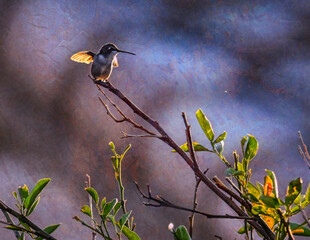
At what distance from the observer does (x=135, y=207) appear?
1.02 metres

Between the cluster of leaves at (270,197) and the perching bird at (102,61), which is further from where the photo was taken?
the perching bird at (102,61)

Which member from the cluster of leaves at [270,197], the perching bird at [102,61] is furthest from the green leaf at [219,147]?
the perching bird at [102,61]

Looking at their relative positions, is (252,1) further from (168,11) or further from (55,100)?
(55,100)

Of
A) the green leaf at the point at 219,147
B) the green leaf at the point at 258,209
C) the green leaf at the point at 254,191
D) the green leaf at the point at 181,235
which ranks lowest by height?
the green leaf at the point at 181,235

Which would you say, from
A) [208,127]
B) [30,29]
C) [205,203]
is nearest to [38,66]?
[30,29]

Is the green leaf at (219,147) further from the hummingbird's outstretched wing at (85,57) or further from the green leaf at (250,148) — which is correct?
the hummingbird's outstretched wing at (85,57)

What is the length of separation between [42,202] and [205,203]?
1.40 feet

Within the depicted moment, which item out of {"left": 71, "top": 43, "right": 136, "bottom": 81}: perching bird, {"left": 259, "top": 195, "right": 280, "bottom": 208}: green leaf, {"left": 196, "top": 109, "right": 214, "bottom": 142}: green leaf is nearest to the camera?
{"left": 259, "top": 195, "right": 280, "bottom": 208}: green leaf

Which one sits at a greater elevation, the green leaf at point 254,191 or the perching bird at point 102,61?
the perching bird at point 102,61

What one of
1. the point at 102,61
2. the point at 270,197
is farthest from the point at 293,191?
the point at 102,61

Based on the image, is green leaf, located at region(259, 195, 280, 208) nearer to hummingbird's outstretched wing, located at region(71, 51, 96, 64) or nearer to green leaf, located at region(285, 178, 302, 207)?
green leaf, located at region(285, 178, 302, 207)

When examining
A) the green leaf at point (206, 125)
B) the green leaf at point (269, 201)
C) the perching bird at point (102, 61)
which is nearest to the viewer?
the green leaf at point (269, 201)

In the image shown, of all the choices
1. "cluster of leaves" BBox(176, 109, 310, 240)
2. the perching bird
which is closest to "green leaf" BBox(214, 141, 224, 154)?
"cluster of leaves" BBox(176, 109, 310, 240)

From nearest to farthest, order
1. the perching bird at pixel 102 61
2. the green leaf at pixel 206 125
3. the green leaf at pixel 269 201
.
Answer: the green leaf at pixel 269 201 → the green leaf at pixel 206 125 → the perching bird at pixel 102 61
